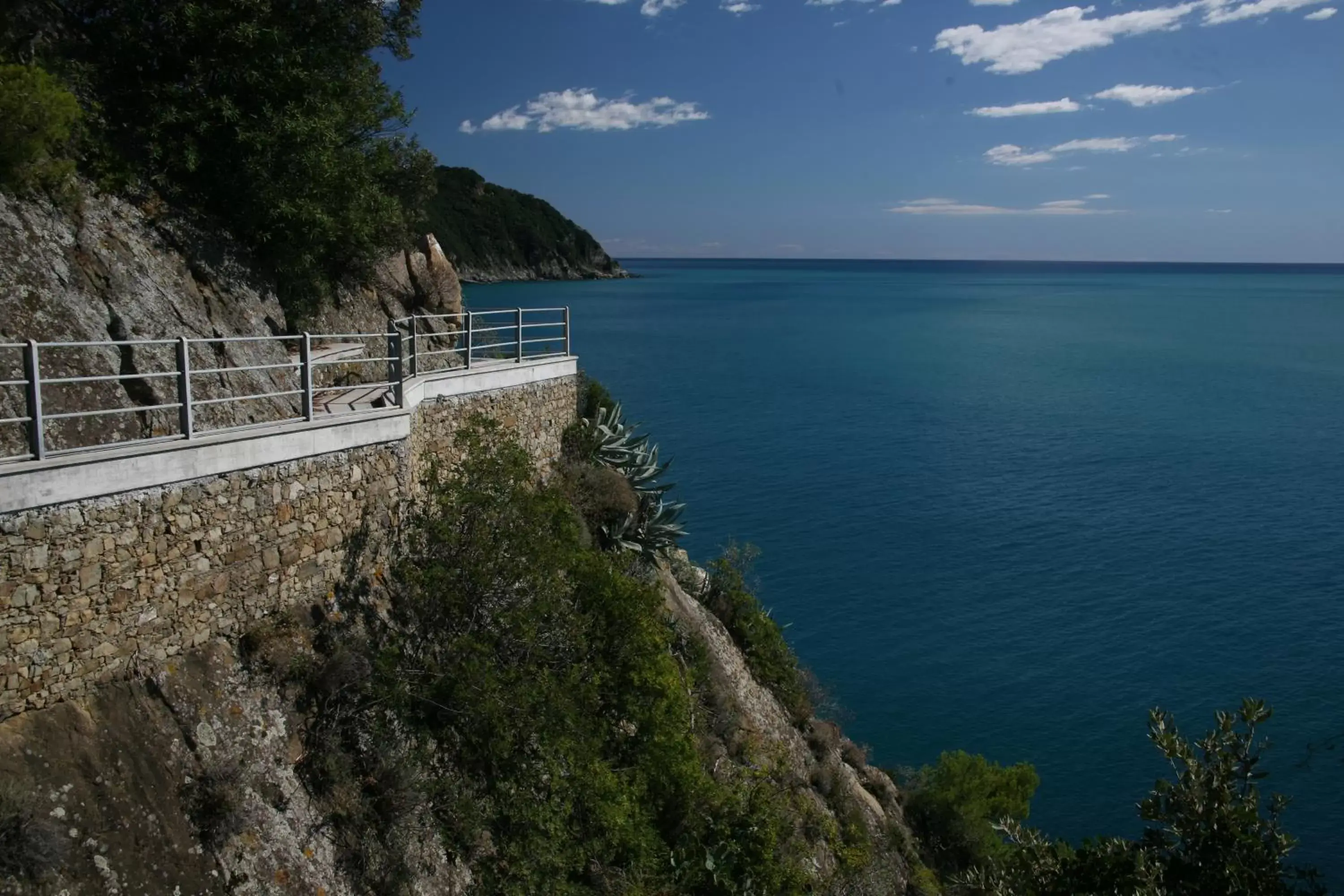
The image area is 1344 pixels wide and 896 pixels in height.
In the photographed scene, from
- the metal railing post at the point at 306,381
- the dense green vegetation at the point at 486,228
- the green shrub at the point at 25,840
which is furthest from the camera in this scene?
the dense green vegetation at the point at 486,228

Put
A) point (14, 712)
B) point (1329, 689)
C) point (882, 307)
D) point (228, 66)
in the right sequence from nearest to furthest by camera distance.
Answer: point (14, 712), point (228, 66), point (1329, 689), point (882, 307)

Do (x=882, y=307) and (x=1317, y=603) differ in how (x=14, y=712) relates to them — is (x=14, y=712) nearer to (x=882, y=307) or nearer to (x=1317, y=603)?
(x=1317, y=603)

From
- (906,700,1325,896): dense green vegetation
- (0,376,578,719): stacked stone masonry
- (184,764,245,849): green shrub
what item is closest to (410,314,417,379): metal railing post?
(0,376,578,719): stacked stone masonry

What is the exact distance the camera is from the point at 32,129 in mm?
13258

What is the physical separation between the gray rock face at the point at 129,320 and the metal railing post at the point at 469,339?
2343 millimetres

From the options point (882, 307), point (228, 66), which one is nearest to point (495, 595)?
point (228, 66)

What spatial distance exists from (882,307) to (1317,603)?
133 metres

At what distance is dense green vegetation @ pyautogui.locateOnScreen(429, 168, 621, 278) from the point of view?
528ft

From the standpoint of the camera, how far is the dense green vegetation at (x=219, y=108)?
15828mm

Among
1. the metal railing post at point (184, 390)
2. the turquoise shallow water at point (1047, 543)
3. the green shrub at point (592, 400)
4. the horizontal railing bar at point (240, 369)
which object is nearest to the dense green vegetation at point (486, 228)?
the turquoise shallow water at point (1047, 543)

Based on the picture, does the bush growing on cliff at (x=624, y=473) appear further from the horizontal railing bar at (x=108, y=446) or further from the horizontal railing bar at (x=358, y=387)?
the horizontal railing bar at (x=108, y=446)

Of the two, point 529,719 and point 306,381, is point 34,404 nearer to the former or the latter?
point 306,381

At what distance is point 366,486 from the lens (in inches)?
499

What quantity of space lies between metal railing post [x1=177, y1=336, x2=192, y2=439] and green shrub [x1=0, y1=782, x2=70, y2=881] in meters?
3.61
